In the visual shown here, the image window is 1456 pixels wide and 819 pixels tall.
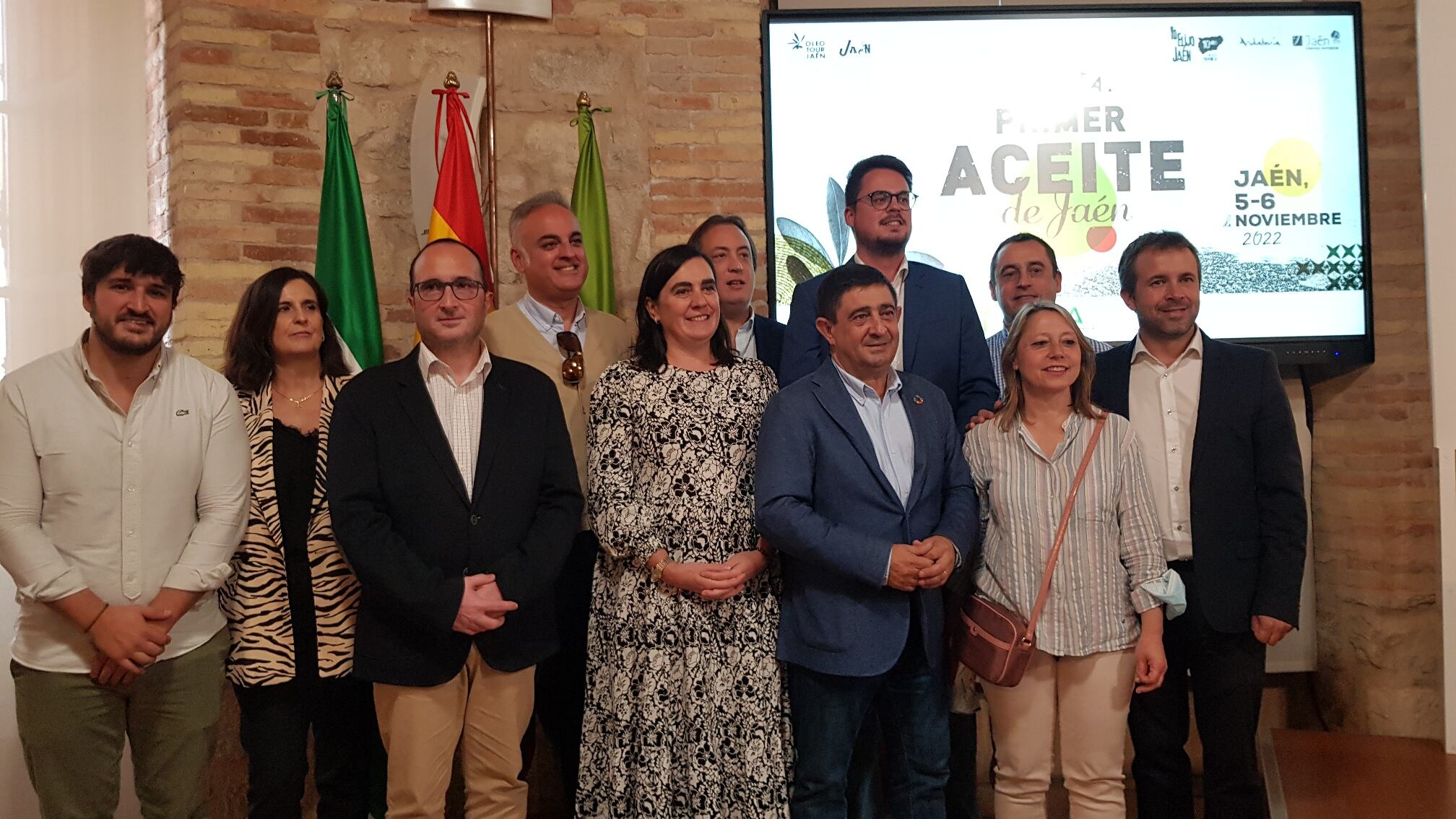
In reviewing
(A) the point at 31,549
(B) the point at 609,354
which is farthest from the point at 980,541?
(A) the point at 31,549

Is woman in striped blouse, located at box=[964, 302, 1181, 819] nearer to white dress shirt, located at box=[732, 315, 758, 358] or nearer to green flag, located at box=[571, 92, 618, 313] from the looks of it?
white dress shirt, located at box=[732, 315, 758, 358]

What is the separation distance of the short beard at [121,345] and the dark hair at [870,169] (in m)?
1.87

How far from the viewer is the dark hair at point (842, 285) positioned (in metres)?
2.82

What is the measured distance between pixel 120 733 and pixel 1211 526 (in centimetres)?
264

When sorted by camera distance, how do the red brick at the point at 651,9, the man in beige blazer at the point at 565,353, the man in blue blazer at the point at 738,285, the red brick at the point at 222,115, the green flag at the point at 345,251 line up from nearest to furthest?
the man in beige blazer at the point at 565,353 → the man in blue blazer at the point at 738,285 → the green flag at the point at 345,251 → the red brick at the point at 222,115 → the red brick at the point at 651,9

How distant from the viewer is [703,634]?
2.76 meters

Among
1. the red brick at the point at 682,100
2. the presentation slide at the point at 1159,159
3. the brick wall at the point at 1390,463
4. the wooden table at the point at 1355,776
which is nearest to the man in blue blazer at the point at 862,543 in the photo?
the wooden table at the point at 1355,776

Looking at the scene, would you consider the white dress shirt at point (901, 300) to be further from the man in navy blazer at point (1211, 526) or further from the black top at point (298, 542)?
the black top at point (298, 542)

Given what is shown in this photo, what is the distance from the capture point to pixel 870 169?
3.37 meters

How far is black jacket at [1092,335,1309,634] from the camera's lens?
292 cm

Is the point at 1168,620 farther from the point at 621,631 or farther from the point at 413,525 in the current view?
the point at 413,525

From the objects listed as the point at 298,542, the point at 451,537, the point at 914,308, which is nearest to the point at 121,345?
the point at 298,542

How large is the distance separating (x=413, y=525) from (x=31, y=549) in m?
0.79

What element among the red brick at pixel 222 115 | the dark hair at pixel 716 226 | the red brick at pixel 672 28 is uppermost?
the red brick at pixel 672 28
